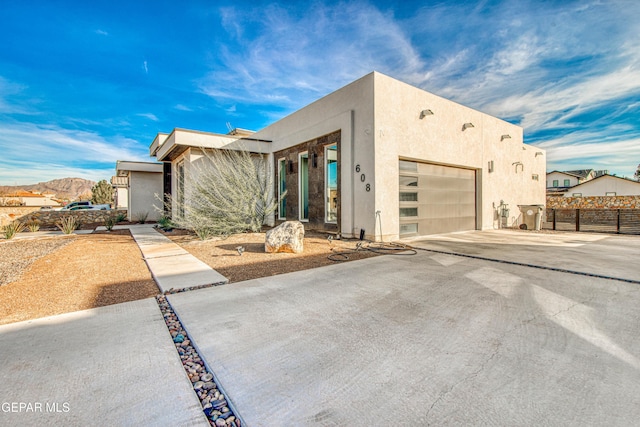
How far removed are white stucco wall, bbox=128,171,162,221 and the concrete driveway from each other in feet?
49.9

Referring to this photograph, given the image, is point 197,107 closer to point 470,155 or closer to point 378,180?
point 378,180

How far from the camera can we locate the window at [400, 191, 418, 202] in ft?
26.8

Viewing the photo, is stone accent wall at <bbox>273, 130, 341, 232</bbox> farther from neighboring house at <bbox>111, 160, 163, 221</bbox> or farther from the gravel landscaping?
neighboring house at <bbox>111, 160, 163, 221</bbox>

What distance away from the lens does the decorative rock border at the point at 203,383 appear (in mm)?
1399

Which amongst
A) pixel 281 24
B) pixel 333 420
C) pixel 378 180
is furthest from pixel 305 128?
pixel 333 420

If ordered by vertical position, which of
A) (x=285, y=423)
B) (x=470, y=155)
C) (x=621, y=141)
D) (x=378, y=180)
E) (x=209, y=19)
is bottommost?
(x=285, y=423)

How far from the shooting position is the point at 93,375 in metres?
1.72

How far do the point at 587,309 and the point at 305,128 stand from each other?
8.73m

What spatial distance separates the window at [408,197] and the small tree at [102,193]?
140ft

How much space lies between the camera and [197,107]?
17.3 m

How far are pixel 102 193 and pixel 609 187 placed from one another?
2415 inches

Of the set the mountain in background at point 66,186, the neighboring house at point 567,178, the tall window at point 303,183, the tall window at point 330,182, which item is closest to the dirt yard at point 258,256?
the tall window at point 330,182

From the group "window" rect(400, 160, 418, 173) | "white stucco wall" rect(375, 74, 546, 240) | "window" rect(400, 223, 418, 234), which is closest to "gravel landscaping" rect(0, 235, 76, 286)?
"white stucco wall" rect(375, 74, 546, 240)

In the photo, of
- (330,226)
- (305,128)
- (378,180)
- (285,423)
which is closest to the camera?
(285,423)
